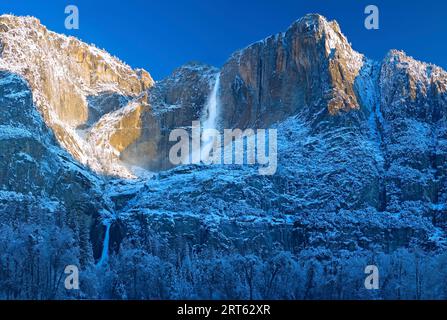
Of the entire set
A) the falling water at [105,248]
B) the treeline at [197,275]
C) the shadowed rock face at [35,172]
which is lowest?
the treeline at [197,275]

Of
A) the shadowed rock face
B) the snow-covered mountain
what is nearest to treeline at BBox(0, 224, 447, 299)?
the snow-covered mountain

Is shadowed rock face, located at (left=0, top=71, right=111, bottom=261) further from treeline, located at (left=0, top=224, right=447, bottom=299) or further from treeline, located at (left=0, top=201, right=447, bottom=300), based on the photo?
treeline, located at (left=0, top=224, right=447, bottom=299)

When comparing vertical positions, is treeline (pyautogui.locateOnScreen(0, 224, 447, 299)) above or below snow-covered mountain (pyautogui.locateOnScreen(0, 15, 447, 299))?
below

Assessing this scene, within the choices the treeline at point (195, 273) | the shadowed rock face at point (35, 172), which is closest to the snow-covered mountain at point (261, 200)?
the shadowed rock face at point (35, 172)

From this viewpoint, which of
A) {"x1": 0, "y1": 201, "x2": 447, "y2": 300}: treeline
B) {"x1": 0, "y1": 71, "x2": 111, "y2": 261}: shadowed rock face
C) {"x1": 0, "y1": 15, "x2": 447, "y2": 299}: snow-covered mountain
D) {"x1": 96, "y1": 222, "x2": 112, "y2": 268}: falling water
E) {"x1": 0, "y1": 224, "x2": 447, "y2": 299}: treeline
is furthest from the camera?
{"x1": 0, "y1": 71, "x2": 111, "y2": 261}: shadowed rock face

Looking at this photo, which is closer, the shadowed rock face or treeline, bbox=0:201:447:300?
treeline, bbox=0:201:447:300

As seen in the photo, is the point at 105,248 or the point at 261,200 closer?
the point at 105,248

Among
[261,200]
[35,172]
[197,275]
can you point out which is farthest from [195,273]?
[35,172]

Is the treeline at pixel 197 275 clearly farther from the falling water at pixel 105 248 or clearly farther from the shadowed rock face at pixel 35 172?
the shadowed rock face at pixel 35 172

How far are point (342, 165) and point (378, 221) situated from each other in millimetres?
17443

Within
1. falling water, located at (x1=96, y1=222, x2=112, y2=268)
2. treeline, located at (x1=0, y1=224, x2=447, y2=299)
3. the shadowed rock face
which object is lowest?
treeline, located at (x1=0, y1=224, x2=447, y2=299)

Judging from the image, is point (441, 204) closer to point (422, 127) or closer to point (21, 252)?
point (422, 127)

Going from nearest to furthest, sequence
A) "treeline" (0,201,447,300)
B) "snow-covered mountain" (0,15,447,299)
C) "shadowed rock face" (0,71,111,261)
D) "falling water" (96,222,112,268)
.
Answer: "treeline" (0,201,447,300) → "snow-covered mountain" (0,15,447,299) → "falling water" (96,222,112,268) → "shadowed rock face" (0,71,111,261)

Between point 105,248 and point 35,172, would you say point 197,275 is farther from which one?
point 35,172
